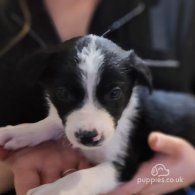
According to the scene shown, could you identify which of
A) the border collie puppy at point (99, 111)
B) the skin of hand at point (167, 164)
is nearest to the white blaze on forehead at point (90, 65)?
the border collie puppy at point (99, 111)

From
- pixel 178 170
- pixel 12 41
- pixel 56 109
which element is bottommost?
pixel 178 170

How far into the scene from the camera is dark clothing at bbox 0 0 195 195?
0.48m

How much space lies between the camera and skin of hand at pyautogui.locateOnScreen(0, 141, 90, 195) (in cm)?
53

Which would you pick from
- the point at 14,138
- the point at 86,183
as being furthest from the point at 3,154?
the point at 86,183

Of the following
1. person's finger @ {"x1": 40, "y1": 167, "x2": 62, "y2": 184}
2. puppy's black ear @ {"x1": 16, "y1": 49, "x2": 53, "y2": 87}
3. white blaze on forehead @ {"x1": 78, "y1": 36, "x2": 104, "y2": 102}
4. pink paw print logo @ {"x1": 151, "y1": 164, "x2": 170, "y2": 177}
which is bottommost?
pink paw print logo @ {"x1": 151, "y1": 164, "x2": 170, "y2": 177}

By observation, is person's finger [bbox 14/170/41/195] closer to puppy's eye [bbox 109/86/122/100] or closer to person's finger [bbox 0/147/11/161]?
person's finger [bbox 0/147/11/161]

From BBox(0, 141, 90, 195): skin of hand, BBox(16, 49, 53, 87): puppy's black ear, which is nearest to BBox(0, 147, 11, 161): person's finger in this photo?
BBox(0, 141, 90, 195): skin of hand

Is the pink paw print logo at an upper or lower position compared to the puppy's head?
lower

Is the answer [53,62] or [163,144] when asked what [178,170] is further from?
[53,62]

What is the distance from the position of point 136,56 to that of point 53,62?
109mm

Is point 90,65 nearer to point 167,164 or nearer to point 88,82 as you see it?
point 88,82

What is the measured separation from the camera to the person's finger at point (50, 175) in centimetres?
54

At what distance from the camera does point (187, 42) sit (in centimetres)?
52

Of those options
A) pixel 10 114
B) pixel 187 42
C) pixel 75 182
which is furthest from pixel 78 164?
pixel 187 42
